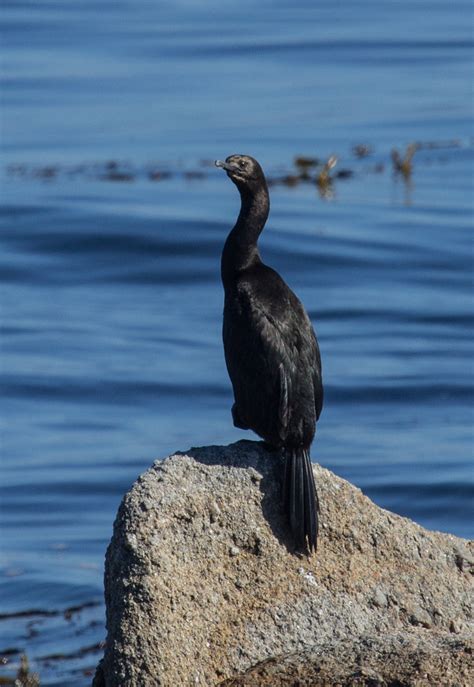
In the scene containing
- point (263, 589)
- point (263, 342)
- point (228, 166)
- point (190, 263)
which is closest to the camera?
point (263, 589)

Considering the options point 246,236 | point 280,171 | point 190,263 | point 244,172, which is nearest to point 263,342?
point 246,236

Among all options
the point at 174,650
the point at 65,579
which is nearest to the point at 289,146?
the point at 65,579

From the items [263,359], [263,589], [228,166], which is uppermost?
[228,166]

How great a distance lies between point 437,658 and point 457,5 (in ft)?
114

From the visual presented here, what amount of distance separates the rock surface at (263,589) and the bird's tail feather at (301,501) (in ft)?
0.22

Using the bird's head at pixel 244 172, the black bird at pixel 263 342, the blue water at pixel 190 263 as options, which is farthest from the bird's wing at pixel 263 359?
the blue water at pixel 190 263

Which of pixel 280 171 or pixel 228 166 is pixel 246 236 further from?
pixel 280 171

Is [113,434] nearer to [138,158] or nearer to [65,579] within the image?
[65,579]

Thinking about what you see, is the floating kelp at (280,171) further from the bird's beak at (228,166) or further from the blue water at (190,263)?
the bird's beak at (228,166)

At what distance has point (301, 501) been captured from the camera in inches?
235

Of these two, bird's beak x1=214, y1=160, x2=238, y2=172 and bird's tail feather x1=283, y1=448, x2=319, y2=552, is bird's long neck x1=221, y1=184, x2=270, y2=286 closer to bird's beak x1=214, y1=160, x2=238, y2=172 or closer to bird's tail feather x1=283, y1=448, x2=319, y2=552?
bird's beak x1=214, y1=160, x2=238, y2=172

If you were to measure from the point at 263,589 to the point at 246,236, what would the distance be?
5.34ft

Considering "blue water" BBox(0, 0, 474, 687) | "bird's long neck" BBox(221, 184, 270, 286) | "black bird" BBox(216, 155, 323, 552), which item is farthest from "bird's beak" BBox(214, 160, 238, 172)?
"blue water" BBox(0, 0, 474, 687)

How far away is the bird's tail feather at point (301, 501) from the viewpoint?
5.92 meters
